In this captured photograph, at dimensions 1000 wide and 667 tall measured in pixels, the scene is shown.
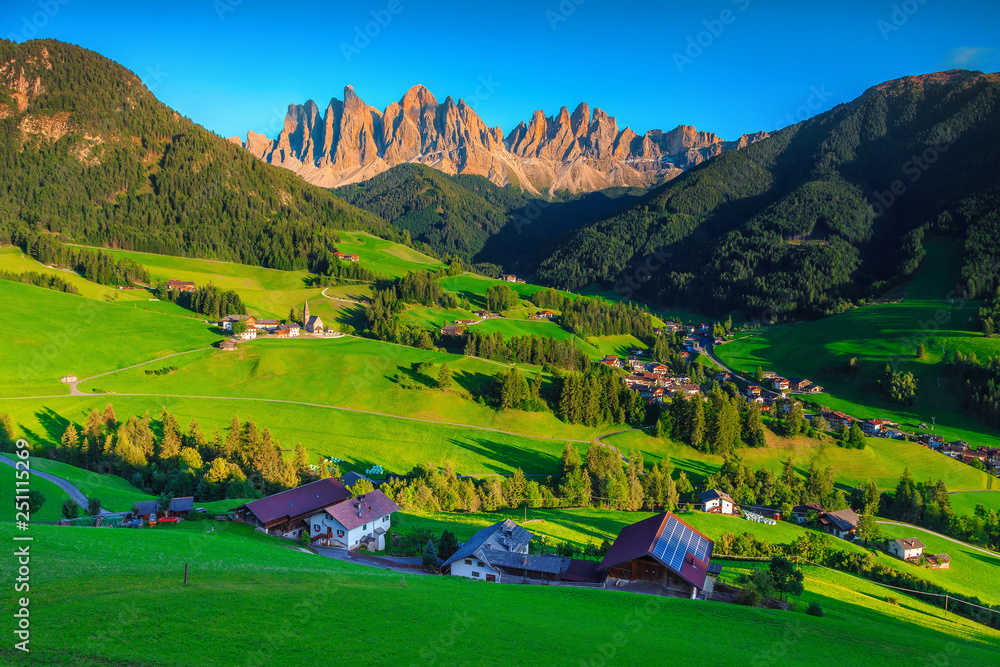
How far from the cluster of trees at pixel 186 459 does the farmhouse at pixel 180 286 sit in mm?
88685

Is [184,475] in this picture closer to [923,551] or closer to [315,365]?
[315,365]

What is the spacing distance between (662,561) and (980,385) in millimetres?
117103

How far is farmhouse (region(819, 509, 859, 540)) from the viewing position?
59622mm

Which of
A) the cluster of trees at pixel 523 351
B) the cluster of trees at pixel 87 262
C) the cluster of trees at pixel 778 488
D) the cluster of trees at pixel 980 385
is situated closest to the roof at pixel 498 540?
the cluster of trees at pixel 778 488

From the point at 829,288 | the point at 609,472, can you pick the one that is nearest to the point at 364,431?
the point at 609,472

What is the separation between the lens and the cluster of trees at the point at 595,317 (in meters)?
163

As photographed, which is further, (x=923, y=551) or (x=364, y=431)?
(x=364, y=431)

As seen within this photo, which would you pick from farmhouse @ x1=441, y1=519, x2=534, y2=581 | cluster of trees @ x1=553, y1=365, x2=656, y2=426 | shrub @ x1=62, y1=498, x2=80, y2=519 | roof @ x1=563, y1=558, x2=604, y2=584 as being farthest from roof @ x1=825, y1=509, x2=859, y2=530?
shrub @ x1=62, y1=498, x2=80, y2=519

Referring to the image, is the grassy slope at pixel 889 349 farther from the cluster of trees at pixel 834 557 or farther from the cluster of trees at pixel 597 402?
the cluster of trees at pixel 834 557

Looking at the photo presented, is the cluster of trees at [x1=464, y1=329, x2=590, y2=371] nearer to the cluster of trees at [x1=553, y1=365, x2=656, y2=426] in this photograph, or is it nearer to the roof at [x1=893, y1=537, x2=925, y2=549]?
the cluster of trees at [x1=553, y1=365, x2=656, y2=426]

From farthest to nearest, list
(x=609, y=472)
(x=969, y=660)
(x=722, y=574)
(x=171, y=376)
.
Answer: (x=171, y=376)
(x=609, y=472)
(x=722, y=574)
(x=969, y=660)

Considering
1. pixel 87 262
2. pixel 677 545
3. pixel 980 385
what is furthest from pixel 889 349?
pixel 87 262

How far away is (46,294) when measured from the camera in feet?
380

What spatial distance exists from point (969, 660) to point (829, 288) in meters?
199
